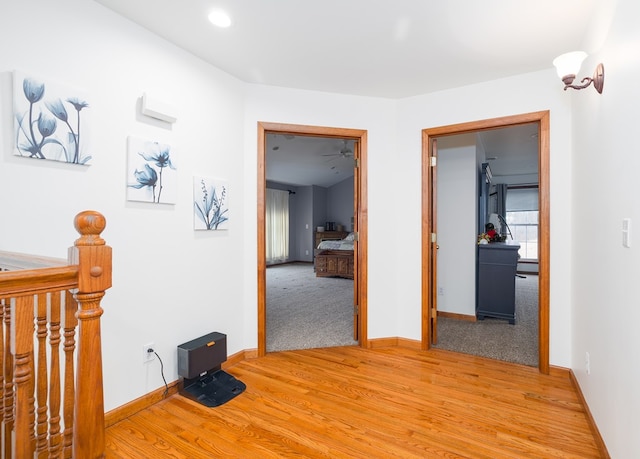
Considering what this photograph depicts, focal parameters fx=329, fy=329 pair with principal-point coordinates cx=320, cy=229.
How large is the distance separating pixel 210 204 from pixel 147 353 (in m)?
1.12

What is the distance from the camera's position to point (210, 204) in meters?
2.56

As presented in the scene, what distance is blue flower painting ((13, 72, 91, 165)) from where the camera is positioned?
156 centimetres

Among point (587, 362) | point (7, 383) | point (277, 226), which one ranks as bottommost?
point (587, 362)

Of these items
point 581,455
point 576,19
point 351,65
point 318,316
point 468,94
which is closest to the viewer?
point 581,455

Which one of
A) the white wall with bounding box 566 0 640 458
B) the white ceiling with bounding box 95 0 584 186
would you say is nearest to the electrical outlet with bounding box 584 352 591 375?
the white wall with bounding box 566 0 640 458

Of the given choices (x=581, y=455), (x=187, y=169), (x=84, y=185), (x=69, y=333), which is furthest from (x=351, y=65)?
(x=581, y=455)

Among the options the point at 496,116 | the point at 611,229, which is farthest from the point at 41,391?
the point at 496,116

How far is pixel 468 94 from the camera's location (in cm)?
289

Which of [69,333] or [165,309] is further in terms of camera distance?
[165,309]

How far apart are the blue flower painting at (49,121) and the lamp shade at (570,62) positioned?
2631mm

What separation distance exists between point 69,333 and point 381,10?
2.15 metres

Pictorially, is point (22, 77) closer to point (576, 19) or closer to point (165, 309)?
point (165, 309)

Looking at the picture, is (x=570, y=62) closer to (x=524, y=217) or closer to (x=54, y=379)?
(x=54, y=379)

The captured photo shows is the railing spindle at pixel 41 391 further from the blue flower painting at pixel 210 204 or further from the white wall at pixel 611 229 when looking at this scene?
the white wall at pixel 611 229
